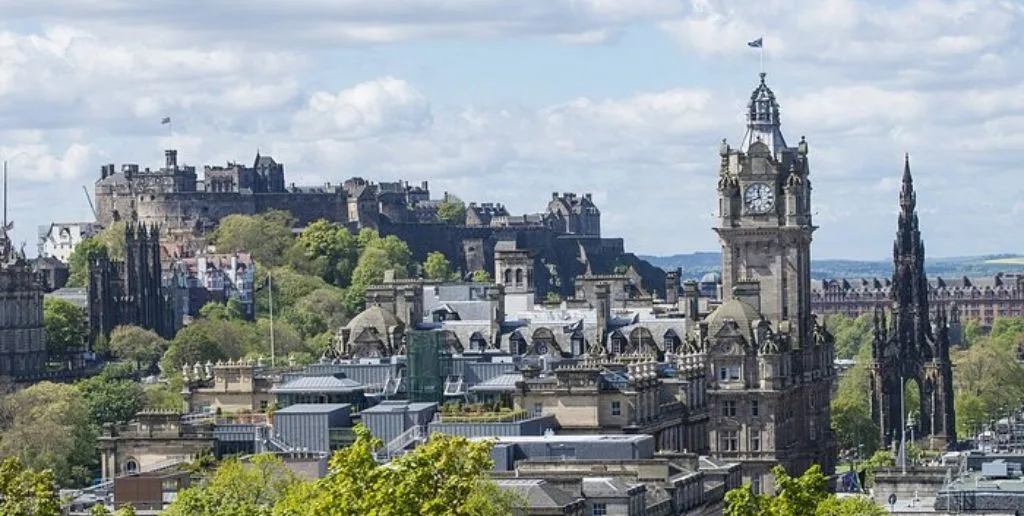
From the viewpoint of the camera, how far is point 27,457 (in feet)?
488

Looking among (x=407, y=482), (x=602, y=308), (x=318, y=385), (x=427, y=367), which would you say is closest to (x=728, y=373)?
(x=602, y=308)

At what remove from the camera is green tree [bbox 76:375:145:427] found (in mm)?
165500

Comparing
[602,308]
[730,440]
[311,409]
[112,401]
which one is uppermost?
[602,308]

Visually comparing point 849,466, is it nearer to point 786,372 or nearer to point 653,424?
point 786,372

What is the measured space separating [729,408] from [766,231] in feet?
43.6

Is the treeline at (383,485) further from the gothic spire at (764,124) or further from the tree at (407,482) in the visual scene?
the gothic spire at (764,124)

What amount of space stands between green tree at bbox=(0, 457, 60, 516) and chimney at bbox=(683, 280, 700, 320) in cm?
8578

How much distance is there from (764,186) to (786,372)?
12.1 meters

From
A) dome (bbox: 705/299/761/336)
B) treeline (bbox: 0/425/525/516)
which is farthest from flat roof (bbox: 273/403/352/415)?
treeline (bbox: 0/425/525/516)

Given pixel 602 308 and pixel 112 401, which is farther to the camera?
pixel 112 401

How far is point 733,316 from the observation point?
160000 millimetres

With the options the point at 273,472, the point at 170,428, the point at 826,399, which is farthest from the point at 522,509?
the point at 826,399

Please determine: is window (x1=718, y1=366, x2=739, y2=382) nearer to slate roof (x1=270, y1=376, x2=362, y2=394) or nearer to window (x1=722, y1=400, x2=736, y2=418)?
window (x1=722, y1=400, x2=736, y2=418)

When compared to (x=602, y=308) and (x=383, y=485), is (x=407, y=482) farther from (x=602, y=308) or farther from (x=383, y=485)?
(x=602, y=308)
